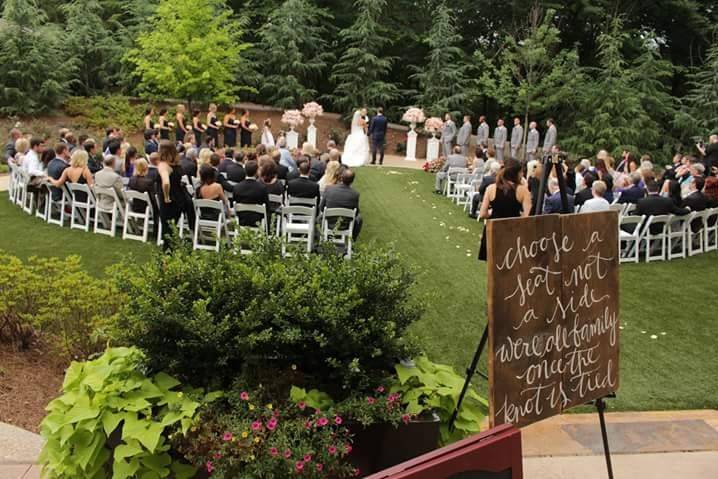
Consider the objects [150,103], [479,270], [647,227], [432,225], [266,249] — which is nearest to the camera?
[266,249]

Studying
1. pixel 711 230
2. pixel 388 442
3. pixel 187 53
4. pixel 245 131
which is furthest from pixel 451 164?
pixel 187 53

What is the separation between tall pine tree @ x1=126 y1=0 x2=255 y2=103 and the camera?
27.4 meters

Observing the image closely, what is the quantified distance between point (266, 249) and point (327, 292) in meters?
0.74

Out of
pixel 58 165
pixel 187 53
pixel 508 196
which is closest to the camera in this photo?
pixel 508 196

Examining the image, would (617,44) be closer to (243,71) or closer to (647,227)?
(243,71)

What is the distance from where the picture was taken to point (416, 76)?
3209cm

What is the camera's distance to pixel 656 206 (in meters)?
11.5

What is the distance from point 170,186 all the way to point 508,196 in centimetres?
431

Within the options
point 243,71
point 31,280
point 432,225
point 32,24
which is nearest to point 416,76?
point 243,71

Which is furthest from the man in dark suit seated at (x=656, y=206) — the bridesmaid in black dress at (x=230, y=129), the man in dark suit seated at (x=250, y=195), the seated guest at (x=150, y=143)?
the bridesmaid in black dress at (x=230, y=129)

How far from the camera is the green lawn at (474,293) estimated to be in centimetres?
654

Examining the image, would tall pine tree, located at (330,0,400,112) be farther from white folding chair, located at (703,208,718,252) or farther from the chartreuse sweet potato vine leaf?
the chartreuse sweet potato vine leaf

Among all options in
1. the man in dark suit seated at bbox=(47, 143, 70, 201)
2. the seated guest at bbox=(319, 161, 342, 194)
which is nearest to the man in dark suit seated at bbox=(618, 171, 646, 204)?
the seated guest at bbox=(319, 161, 342, 194)

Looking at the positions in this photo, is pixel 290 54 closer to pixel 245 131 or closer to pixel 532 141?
pixel 245 131
